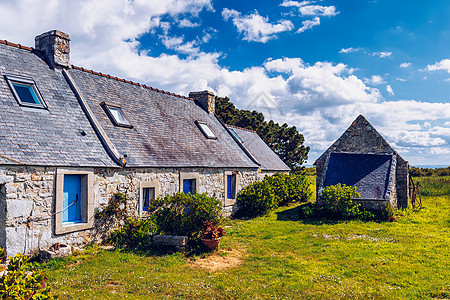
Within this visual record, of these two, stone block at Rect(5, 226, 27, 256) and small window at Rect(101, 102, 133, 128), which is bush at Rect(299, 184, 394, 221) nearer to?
small window at Rect(101, 102, 133, 128)

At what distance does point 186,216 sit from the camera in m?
10.8

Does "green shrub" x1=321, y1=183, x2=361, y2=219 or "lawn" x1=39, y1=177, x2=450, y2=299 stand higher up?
"green shrub" x1=321, y1=183, x2=361, y2=219

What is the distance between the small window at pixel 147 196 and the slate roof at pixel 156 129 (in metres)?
1.02

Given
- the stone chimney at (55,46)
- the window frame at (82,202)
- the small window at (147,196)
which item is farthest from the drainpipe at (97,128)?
the small window at (147,196)

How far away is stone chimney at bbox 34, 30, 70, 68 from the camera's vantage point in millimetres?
12773

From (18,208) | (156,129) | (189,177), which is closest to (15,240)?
(18,208)

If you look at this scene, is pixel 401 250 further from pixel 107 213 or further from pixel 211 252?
pixel 107 213

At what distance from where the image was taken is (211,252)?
10.5 m

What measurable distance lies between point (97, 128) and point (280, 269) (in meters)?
7.78

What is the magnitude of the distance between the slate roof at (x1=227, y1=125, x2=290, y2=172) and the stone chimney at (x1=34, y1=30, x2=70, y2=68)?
1376 centimetres

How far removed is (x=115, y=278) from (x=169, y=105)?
11401 mm

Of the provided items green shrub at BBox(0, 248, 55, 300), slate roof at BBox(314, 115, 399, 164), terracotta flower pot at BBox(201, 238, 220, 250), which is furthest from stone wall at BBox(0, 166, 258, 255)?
slate roof at BBox(314, 115, 399, 164)

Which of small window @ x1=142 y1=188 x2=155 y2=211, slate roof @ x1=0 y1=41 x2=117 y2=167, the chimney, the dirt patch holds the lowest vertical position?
the dirt patch

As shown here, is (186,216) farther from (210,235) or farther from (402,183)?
(402,183)
